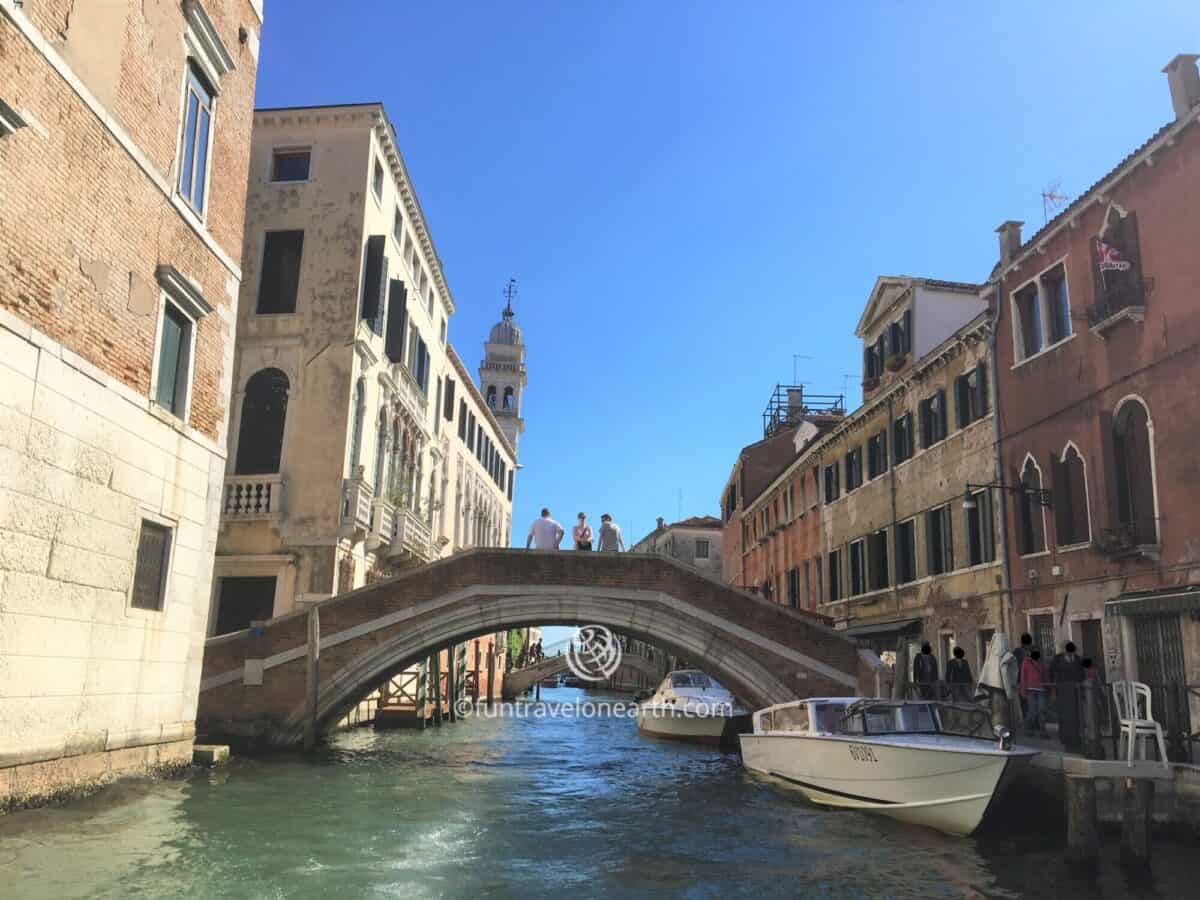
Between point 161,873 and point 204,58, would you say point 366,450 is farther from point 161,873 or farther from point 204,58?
point 161,873

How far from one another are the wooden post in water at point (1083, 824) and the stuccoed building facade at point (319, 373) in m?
10.9

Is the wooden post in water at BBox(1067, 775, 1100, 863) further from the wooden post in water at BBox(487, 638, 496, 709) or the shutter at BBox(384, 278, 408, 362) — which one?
the wooden post in water at BBox(487, 638, 496, 709)

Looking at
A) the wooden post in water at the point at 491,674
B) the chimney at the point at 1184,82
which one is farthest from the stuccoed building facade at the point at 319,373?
the wooden post in water at the point at 491,674

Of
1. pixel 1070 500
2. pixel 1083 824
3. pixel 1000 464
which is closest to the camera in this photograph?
pixel 1083 824

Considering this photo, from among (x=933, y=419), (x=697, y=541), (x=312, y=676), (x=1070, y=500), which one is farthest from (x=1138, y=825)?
(x=697, y=541)

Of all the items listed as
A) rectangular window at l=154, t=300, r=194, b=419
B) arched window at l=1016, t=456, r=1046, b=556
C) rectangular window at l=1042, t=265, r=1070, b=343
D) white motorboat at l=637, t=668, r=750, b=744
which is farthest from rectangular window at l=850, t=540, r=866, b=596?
rectangular window at l=154, t=300, r=194, b=419

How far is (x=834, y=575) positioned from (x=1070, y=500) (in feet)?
32.2

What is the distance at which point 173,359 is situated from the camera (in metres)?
10.4

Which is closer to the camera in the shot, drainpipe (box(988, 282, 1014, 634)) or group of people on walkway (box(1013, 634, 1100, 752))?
group of people on walkway (box(1013, 634, 1100, 752))

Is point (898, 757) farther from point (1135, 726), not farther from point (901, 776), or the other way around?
point (1135, 726)

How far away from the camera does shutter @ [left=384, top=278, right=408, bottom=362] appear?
20156 millimetres

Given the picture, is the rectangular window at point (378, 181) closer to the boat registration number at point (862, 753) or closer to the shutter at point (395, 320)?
the shutter at point (395, 320)

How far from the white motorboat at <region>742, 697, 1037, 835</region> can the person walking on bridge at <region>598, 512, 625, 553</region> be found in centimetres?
491

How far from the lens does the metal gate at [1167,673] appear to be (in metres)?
9.05
